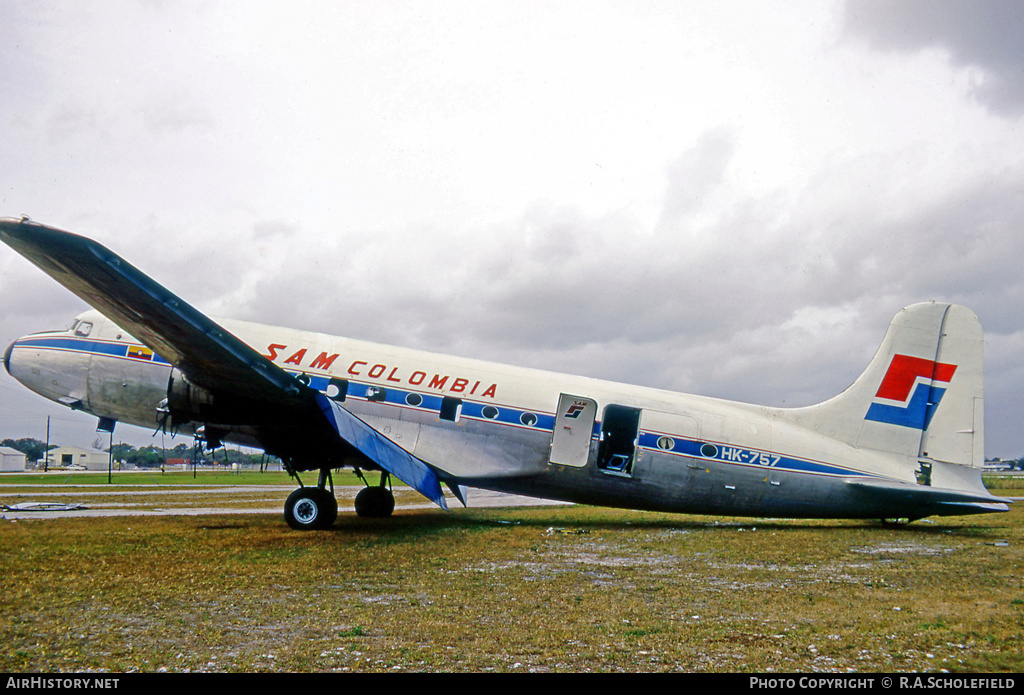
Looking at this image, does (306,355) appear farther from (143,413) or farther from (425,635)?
(425,635)

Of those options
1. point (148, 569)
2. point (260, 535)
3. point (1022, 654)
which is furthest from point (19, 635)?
point (1022, 654)

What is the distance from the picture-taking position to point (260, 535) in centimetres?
1088

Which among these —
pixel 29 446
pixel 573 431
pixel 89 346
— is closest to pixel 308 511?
pixel 573 431

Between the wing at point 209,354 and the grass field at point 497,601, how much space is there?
4.79 feet

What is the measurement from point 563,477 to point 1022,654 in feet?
28.1

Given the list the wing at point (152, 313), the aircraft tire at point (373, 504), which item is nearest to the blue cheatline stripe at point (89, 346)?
the wing at point (152, 313)

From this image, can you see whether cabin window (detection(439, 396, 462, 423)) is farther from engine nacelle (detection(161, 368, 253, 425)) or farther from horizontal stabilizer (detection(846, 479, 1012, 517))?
horizontal stabilizer (detection(846, 479, 1012, 517))

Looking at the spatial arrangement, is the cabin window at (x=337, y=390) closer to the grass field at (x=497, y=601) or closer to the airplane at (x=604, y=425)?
the airplane at (x=604, y=425)

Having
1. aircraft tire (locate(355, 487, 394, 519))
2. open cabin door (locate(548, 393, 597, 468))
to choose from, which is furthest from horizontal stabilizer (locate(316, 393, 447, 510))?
aircraft tire (locate(355, 487, 394, 519))

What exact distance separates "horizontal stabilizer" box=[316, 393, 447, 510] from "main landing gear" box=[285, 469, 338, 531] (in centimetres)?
126

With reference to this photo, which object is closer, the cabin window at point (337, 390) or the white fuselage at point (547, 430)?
the white fuselage at point (547, 430)

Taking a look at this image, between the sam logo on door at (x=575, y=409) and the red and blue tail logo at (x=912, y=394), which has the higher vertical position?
the red and blue tail logo at (x=912, y=394)

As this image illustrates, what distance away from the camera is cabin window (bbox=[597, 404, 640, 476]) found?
41.8ft

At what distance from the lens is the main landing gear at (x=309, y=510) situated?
447 inches
